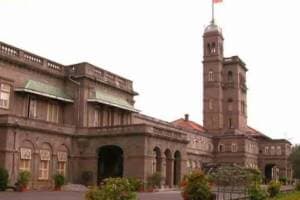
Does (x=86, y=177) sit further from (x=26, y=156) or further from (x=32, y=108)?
(x=32, y=108)

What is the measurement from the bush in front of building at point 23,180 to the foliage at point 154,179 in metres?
9.68

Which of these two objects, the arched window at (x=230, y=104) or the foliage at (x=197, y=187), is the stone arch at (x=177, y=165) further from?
the arched window at (x=230, y=104)

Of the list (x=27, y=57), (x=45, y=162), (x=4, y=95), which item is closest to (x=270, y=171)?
(x=45, y=162)

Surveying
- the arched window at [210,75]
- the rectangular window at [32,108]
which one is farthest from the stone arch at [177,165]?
the arched window at [210,75]

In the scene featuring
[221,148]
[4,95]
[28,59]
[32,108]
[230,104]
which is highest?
[230,104]

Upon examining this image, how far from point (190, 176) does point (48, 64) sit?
69.8ft

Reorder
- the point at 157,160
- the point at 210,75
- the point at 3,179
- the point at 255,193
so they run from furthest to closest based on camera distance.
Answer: the point at 210,75, the point at 157,160, the point at 3,179, the point at 255,193

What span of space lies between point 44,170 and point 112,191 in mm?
24128

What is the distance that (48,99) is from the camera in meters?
40.3

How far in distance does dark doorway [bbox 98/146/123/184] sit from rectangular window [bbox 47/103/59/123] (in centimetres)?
491

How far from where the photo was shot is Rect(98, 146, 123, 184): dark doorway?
1710 inches

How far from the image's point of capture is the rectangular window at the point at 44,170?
121 ft

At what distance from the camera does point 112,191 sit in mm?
14344

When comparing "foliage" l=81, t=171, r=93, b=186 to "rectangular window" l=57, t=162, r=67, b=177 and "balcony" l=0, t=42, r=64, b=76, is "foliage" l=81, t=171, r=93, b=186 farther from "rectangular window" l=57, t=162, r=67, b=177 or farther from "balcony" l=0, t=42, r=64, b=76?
"balcony" l=0, t=42, r=64, b=76
